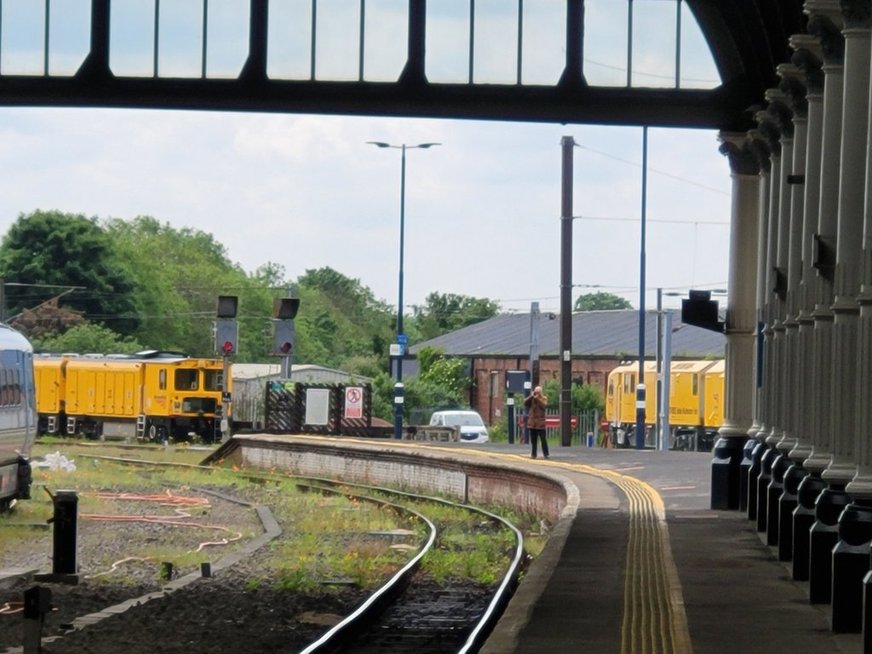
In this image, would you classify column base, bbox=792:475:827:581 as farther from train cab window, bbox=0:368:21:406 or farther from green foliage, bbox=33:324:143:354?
green foliage, bbox=33:324:143:354

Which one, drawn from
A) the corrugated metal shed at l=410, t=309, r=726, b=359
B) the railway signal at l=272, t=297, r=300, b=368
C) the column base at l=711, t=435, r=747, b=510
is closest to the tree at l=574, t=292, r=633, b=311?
the corrugated metal shed at l=410, t=309, r=726, b=359

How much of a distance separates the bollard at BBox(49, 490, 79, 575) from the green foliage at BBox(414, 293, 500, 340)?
122 m

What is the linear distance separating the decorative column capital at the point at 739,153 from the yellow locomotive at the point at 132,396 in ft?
127

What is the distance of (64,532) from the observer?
18.4 m

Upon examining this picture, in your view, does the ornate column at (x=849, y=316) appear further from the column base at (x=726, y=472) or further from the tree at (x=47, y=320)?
the tree at (x=47, y=320)

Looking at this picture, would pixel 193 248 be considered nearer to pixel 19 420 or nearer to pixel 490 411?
pixel 490 411

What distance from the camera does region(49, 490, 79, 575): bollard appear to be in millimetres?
18234

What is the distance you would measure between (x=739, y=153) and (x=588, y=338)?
234ft

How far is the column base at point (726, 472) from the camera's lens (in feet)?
78.0

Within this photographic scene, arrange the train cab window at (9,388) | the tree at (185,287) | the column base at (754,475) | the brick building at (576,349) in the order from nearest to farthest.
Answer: the column base at (754,475) → the train cab window at (9,388) → the brick building at (576,349) → the tree at (185,287)

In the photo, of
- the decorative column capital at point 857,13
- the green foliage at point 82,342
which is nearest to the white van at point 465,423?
the green foliage at point 82,342

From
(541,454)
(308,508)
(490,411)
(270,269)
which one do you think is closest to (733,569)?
(308,508)

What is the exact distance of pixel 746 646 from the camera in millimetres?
11672

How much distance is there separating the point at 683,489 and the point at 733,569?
1294 centimetres
